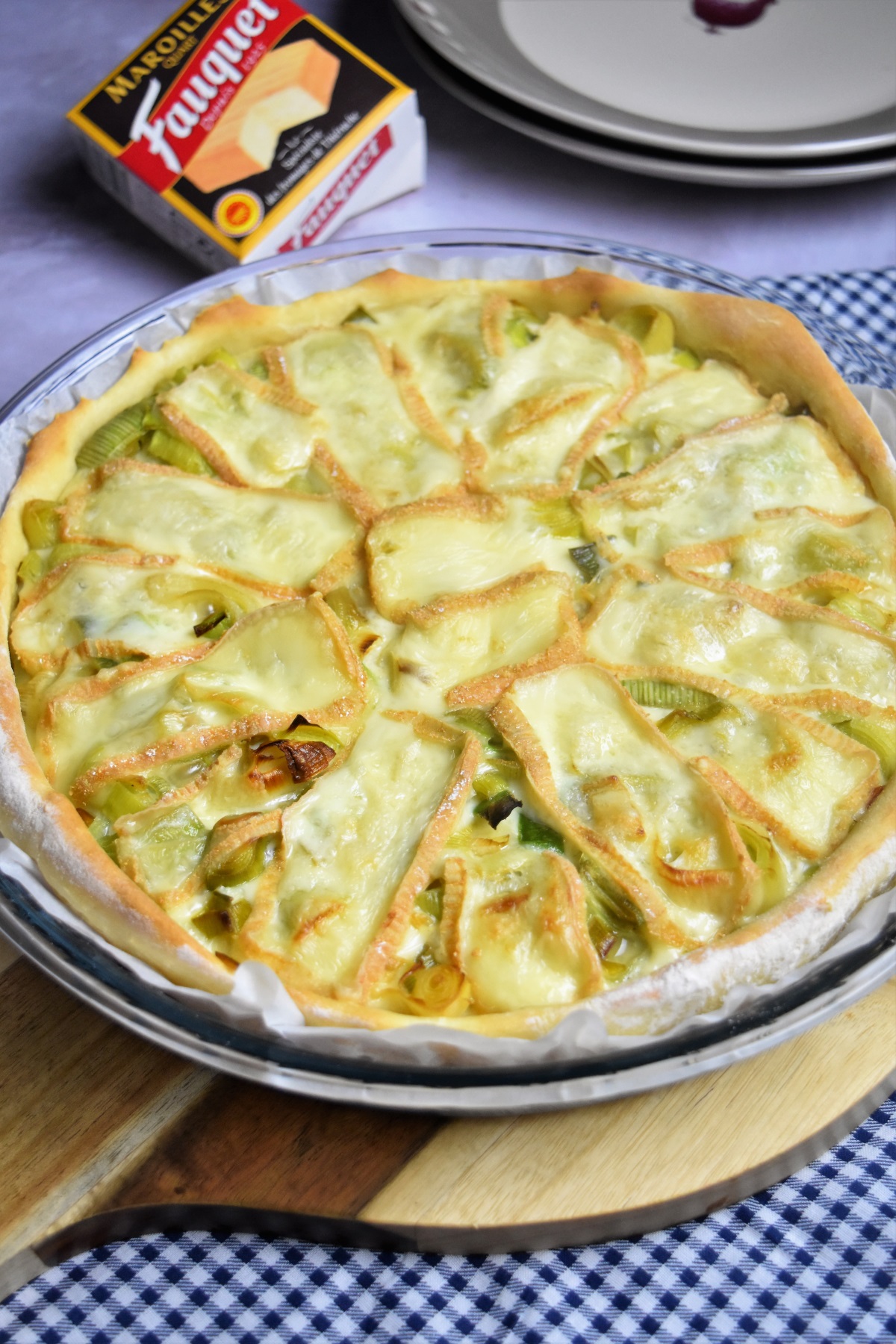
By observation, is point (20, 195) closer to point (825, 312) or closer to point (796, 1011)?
point (825, 312)

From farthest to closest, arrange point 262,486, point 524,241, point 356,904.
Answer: point 524,241 → point 262,486 → point 356,904

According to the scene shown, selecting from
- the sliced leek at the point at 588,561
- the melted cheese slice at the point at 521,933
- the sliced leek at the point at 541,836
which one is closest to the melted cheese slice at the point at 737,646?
the sliced leek at the point at 588,561

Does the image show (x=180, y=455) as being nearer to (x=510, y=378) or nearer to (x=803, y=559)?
(x=510, y=378)

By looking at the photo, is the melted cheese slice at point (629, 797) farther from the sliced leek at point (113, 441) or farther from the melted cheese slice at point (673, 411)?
the sliced leek at point (113, 441)

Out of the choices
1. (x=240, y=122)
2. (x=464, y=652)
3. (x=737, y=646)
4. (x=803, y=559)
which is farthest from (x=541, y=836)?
(x=240, y=122)

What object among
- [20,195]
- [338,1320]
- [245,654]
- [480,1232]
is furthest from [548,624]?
[20,195]

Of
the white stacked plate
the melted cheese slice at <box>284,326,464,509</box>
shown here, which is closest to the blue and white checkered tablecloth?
Answer: the melted cheese slice at <box>284,326,464,509</box>
